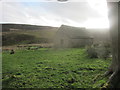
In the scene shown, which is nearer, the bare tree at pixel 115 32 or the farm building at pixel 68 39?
the bare tree at pixel 115 32

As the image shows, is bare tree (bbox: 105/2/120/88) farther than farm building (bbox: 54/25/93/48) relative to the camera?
No

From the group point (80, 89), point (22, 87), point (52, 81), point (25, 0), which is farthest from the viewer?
point (52, 81)

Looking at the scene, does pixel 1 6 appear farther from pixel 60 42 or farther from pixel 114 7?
pixel 60 42

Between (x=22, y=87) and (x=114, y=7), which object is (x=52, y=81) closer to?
(x=22, y=87)

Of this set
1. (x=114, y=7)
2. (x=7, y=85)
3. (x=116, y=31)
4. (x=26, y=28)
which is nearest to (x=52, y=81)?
(x=7, y=85)

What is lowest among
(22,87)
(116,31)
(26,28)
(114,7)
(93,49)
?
(22,87)

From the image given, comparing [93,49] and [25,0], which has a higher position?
[25,0]

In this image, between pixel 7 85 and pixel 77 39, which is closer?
pixel 7 85

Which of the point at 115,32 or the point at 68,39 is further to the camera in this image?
the point at 68,39

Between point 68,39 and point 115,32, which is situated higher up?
point 68,39

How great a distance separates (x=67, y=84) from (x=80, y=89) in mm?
504

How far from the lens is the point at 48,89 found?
3.58m

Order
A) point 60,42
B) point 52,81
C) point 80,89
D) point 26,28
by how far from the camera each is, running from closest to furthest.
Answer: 1. point 80,89
2. point 52,81
3. point 60,42
4. point 26,28

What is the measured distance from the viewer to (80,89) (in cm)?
349
